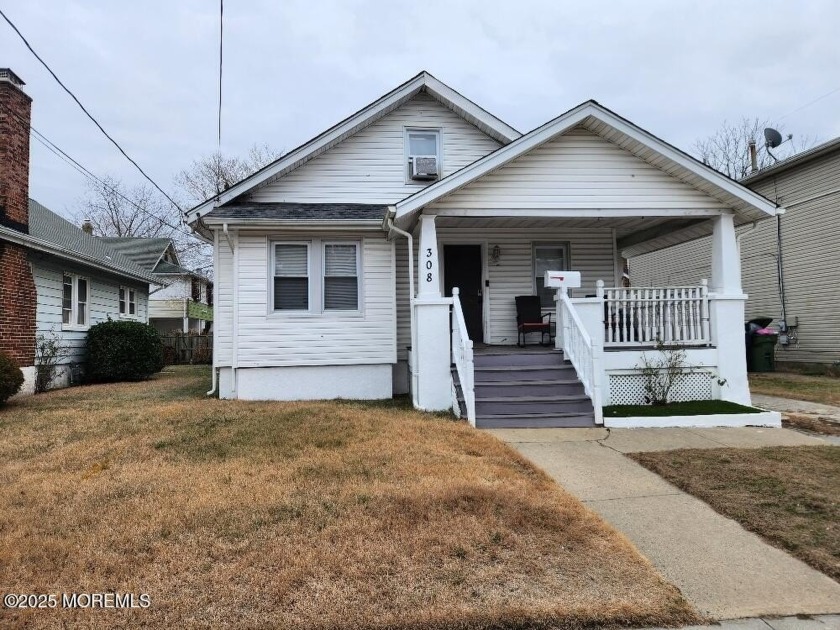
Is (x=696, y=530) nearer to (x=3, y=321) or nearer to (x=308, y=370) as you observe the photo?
(x=308, y=370)

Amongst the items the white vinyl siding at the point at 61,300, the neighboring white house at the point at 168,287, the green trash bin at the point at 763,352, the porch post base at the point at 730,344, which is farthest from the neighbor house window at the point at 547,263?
the neighboring white house at the point at 168,287

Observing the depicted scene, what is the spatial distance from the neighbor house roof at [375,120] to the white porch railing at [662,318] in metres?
4.41

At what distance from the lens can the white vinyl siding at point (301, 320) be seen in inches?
401

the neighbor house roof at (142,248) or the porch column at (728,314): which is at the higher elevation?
the neighbor house roof at (142,248)

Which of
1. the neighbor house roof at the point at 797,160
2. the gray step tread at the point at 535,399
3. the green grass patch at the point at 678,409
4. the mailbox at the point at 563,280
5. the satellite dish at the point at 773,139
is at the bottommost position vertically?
the green grass patch at the point at 678,409

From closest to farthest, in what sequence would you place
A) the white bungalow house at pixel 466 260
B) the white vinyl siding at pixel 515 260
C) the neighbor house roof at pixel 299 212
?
the white bungalow house at pixel 466 260, the neighbor house roof at pixel 299 212, the white vinyl siding at pixel 515 260

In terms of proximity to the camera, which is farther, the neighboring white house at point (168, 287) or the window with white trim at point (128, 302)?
the neighboring white house at point (168, 287)

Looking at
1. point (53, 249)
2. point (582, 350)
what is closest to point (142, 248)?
point (53, 249)

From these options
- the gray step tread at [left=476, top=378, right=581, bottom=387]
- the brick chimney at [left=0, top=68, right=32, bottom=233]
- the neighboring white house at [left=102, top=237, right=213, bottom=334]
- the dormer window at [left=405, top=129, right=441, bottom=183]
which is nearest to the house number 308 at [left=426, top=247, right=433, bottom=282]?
the gray step tread at [left=476, top=378, right=581, bottom=387]

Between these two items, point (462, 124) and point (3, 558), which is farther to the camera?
point (462, 124)

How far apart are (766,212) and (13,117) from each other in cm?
1496

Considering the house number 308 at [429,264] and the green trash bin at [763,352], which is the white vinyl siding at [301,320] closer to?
the house number 308 at [429,264]

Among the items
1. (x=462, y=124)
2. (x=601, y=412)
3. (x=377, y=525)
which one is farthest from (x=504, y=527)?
(x=462, y=124)

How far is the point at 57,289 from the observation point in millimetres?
13336
